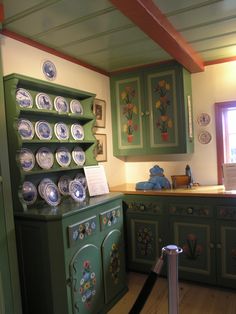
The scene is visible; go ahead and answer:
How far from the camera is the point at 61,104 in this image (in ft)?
8.05

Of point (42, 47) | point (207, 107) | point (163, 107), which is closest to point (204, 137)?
point (207, 107)

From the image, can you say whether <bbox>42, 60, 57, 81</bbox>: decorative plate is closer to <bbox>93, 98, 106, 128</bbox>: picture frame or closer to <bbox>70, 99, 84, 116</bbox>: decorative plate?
<bbox>70, 99, 84, 116</bbox>: decorative plate

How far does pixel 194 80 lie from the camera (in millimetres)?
3145

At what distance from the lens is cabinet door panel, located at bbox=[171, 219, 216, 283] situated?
2609mm

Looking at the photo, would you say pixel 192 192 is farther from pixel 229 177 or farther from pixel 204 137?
pixel 204 137

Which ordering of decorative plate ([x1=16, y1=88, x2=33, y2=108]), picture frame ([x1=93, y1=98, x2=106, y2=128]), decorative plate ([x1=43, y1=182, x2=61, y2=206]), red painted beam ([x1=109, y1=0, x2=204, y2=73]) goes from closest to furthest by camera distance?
red painted beam ([x1=109, y1=0, x2=204, y2=73]) < decorative plate ([x1=16, y1=88, x2=33, y2=108]) < decorative plate ([x1=43, y1=182, x2=61, y2=206]) < picture frame ([x1=93, y1=98, x2=106, y2=128])

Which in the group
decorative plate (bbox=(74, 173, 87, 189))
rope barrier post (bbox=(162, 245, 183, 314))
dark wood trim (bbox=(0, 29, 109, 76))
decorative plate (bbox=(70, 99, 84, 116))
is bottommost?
rope barrier post (bbox=(162, 245, 183, 314))

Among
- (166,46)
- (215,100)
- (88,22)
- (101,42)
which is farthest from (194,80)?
(88,22)

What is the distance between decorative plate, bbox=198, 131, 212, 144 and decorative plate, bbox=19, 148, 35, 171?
1.88 m


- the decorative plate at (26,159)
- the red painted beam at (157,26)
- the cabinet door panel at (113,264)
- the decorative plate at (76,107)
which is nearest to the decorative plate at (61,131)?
the decorative plate at (76,107)

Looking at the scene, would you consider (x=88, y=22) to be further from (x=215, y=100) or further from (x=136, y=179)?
(x=136, y=179)

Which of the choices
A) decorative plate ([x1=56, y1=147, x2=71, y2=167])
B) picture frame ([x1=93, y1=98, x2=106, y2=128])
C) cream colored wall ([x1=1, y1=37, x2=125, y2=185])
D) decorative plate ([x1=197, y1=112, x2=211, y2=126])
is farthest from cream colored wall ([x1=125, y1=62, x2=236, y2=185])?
decorative plate ([x1=56, y1=147, x2=71, y2=167])

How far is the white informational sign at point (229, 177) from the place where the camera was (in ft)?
8.63

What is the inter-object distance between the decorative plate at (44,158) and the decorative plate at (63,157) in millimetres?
77
